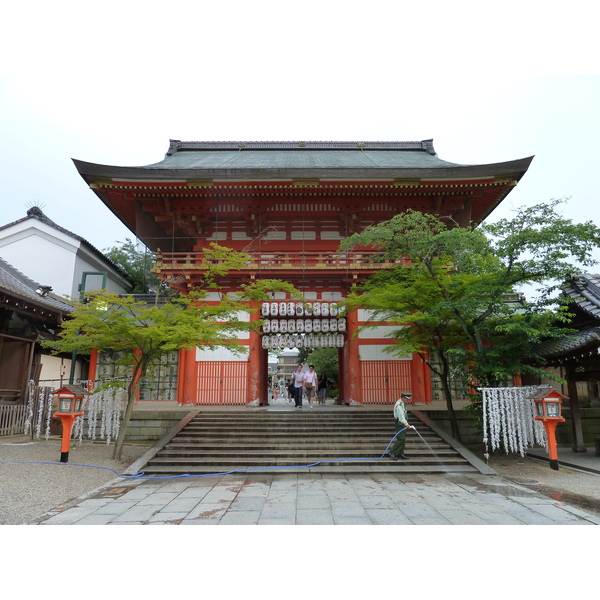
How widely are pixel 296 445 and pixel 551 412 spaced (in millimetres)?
5737

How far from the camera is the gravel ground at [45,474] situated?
5.84 metres

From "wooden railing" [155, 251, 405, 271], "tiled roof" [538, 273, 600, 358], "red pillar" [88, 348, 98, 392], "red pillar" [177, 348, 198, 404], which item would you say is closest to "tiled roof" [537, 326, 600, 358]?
"tiled roof" [538, 273, 600, 358]

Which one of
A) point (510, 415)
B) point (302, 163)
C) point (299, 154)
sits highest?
point (299, 154)

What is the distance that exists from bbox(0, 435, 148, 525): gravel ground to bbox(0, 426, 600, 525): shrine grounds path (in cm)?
2

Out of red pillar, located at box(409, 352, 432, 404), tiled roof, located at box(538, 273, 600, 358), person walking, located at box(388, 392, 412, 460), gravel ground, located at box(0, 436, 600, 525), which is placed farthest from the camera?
red pillar, located at box(409, 352, 432, 404)

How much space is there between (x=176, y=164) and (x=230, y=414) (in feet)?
40.9

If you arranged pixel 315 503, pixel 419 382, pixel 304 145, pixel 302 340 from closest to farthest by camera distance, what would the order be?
pixel 315 503
pixel 419 382
pixel 302 340
pixel 304 145

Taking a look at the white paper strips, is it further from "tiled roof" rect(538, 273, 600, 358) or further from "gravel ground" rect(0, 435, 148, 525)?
"gravel ground" rect(0, 435, 148, 525)

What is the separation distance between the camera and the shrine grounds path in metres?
5.38

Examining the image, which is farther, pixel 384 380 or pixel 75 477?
pixel 384 380

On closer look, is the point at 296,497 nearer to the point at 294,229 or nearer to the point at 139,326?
the point at 139,326

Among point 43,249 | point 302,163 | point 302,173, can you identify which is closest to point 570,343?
point 302,173

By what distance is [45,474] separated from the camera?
773 cm

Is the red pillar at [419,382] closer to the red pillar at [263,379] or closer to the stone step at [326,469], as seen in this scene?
the stone step at [326,469]
